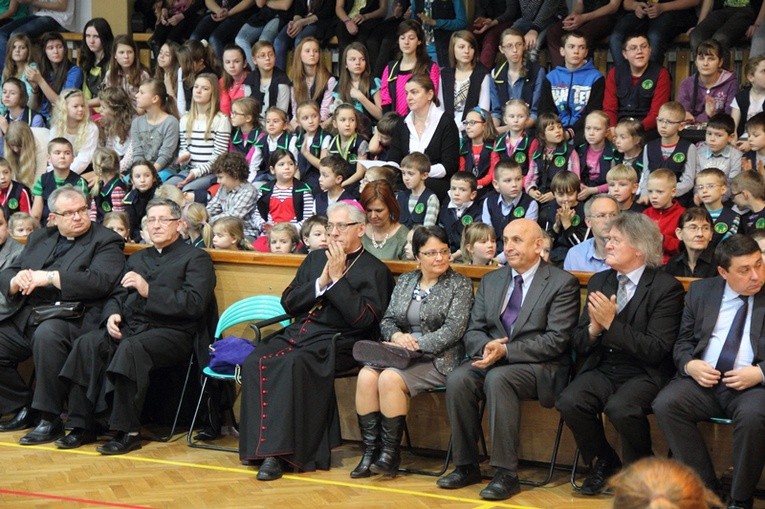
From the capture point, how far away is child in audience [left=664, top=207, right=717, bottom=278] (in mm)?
6574

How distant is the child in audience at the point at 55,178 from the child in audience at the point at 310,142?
5.67 ft

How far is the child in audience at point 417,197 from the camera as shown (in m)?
8.32

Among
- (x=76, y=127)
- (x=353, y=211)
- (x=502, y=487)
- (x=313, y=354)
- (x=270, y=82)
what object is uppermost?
(x=270, y=82)

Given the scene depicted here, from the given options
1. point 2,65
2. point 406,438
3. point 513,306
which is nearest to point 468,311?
point 513,306

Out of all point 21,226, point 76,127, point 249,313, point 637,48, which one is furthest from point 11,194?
point 637,48

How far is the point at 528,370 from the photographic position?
600 cm

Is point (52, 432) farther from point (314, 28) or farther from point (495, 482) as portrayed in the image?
point (314, 28)

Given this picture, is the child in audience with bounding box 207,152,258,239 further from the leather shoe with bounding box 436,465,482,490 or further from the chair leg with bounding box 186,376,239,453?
the leather shoe with bounding box 436,465,482,490

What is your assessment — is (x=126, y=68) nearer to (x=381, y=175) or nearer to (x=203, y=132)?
(x=203, y=132)

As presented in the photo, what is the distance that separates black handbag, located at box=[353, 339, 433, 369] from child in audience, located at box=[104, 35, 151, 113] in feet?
17.5

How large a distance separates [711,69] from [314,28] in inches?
142

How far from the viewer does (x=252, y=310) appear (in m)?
7.00

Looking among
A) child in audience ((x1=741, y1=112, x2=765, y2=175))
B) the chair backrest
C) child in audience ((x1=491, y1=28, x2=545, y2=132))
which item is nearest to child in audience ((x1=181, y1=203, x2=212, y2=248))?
the chair backrest

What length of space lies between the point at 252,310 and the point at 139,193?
2.65 meters
